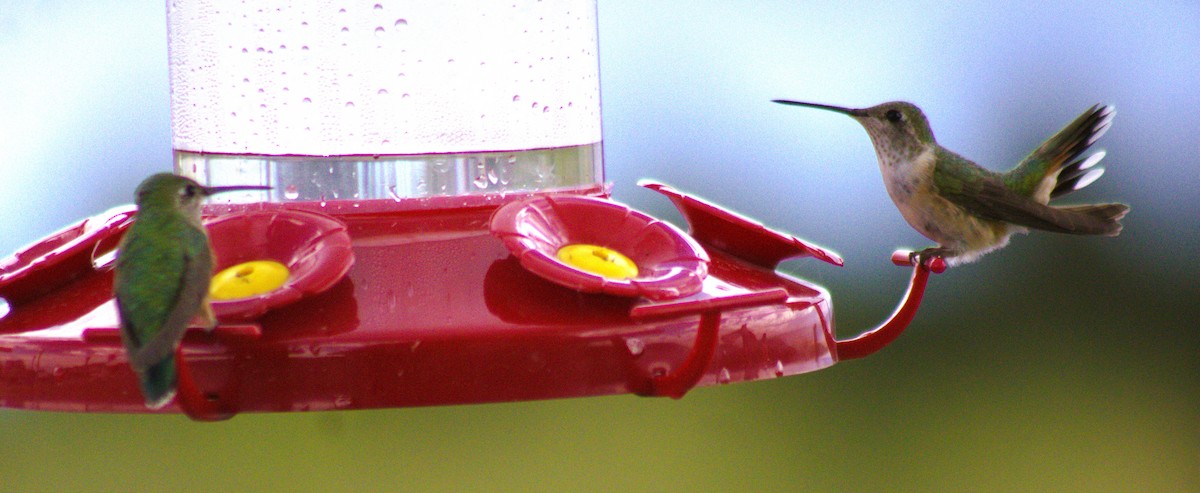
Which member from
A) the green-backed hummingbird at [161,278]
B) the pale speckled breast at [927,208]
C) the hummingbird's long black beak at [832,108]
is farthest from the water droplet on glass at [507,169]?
the pale speckled breast at [927,208]

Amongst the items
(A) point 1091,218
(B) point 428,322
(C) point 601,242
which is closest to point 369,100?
(C) point 601,242

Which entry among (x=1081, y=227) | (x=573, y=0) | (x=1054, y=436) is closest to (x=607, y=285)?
(x=573, y=0)

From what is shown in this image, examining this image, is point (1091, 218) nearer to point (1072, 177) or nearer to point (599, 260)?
point (1072, 177)

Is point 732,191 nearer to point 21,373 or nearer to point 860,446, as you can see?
point 860,446

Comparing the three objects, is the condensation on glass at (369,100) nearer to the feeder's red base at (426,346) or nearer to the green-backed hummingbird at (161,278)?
the green-backed hummingbird at (161,278)

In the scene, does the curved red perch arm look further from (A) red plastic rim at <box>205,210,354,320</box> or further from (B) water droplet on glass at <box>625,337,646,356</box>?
(A) red plastic rim at <box>205,210,354,320</box>

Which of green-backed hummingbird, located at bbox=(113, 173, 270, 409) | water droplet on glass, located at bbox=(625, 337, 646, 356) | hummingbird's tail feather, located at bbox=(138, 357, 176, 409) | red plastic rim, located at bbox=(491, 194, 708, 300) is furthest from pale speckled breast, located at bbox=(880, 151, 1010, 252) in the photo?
hummingbird's tail feather, located at bbox=(138, 357, 176, 409)
